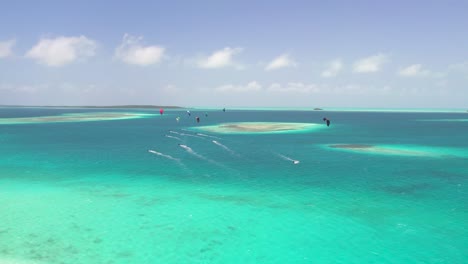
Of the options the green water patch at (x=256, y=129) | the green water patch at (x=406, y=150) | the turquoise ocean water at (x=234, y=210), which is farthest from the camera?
the green water patch at (x=256, y=129)

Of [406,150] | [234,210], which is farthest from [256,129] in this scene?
[234,210]

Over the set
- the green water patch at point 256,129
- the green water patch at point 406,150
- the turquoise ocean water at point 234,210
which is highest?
the green water patch at point 256,129

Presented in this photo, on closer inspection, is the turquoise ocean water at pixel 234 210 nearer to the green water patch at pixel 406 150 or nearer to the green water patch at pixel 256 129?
the green water patch at pixel 406 150

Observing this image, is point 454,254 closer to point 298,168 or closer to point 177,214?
point 177,214

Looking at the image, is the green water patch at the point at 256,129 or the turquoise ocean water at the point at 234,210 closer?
the turquoise ocean water at the point at 234,210

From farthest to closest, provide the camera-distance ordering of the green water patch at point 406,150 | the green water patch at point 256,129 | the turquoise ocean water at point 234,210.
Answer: the green water patch at point 256,129, the green water patch at point 406,150, the turquoise ocean water at point 234,210

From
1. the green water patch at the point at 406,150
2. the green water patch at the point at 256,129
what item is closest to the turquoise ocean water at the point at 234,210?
the green water patch at the point at 406,150

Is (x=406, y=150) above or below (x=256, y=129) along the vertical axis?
below

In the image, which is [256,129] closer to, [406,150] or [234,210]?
[406,150]
